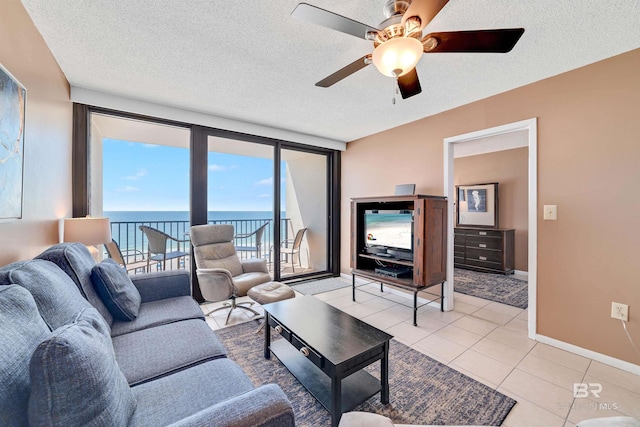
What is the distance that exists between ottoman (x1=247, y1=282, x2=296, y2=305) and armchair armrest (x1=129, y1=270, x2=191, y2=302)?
616mm

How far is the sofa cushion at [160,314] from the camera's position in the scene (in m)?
1.69

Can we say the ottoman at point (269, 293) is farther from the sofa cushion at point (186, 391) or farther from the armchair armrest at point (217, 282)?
the sofa cushion at point (186, 391)

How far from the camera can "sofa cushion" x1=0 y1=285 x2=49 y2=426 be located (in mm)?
666

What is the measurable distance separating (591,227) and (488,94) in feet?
5.22

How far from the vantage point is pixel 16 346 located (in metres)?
0.76

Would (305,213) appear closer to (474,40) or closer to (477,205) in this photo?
(477,205)

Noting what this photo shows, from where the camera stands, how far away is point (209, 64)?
218cm

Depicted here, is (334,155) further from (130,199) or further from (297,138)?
(130,199)

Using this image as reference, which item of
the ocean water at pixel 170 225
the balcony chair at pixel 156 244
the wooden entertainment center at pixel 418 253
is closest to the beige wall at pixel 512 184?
the wooden entertainment center at pixel 418 253

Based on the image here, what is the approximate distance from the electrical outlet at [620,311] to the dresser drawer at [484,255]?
9.34 feet

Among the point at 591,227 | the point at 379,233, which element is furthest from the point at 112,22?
the point at 591,227

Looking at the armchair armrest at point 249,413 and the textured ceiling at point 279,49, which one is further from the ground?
the textured ceiling at point 279,49

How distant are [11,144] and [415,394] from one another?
2.79 metres

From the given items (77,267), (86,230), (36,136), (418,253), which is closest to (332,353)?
(77,267)
